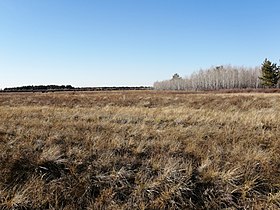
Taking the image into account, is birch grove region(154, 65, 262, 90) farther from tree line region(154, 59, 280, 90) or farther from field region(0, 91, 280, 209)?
field region(0, 91, 280, 209)

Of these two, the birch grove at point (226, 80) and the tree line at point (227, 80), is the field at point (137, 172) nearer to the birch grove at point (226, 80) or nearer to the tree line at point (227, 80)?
the tree line at point (227, 80)

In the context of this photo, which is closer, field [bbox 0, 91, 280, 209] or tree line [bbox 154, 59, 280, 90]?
field [bbox 0, 91, 280, 209]

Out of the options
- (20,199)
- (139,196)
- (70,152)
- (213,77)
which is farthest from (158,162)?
(213,77)

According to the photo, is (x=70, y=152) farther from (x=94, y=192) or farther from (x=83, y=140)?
(x=94, y=192)

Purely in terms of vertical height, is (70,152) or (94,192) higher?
(70,152)

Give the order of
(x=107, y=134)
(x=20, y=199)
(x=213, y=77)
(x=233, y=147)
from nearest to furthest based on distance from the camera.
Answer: (x=20, y=199) < (x=233, y=147) < (x=107, y=134) < (x=213, y=77)

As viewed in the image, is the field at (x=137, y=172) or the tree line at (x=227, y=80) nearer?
the field at (x=137, y=172)

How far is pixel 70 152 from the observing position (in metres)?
5.28

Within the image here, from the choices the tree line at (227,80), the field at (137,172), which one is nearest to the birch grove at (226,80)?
the tree line at (227,80)

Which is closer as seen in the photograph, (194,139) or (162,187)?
(162,187)

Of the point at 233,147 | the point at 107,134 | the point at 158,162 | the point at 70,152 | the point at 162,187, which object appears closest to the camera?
the point at 162,187

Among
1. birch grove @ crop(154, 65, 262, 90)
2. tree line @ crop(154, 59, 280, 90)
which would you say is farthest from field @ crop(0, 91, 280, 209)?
birch grove @ crop(154, 65, 262, 90)

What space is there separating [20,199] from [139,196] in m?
1.76

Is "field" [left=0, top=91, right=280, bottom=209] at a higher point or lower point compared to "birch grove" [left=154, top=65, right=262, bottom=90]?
lower
